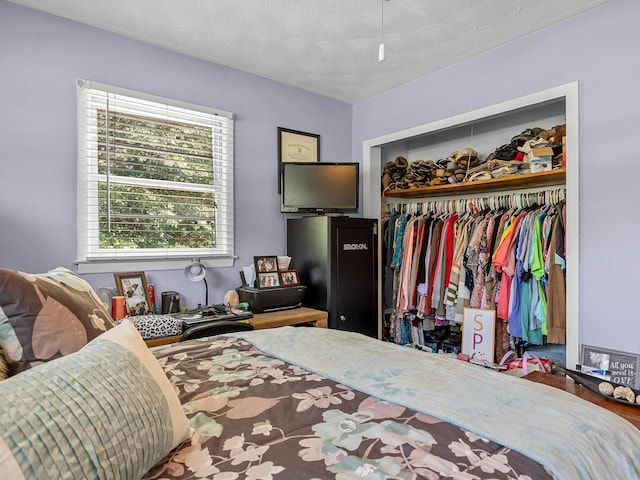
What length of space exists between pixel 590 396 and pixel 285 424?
1.93 meters

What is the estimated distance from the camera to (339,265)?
313 cm

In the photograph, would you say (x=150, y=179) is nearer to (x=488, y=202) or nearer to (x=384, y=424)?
(x=384, y=424)

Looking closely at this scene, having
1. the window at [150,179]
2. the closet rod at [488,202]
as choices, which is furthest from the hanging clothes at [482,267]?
the window at [150,179]

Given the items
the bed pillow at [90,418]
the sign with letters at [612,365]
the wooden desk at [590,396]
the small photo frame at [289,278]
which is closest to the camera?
the bed pillow at [90,418]

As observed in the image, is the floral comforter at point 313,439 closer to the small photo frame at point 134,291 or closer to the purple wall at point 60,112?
the small photo frame at point 134,291

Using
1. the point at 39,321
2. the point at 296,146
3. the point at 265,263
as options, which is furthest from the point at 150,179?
the point at 39,321

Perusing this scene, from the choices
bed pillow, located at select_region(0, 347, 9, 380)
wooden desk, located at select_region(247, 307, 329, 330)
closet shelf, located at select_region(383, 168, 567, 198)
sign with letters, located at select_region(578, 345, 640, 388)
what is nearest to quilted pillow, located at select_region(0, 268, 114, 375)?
bed pillow, located at select_region(0, 347, 9, 380)

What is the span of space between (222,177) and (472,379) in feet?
8.10

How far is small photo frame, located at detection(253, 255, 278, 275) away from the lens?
300cm

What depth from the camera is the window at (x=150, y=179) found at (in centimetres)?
253

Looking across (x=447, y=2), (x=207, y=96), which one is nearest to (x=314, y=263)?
(x=207, y=96)

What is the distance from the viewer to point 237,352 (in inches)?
57.6

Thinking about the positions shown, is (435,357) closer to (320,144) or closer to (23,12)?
(320,144)

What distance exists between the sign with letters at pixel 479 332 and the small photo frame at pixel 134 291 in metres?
2.29
